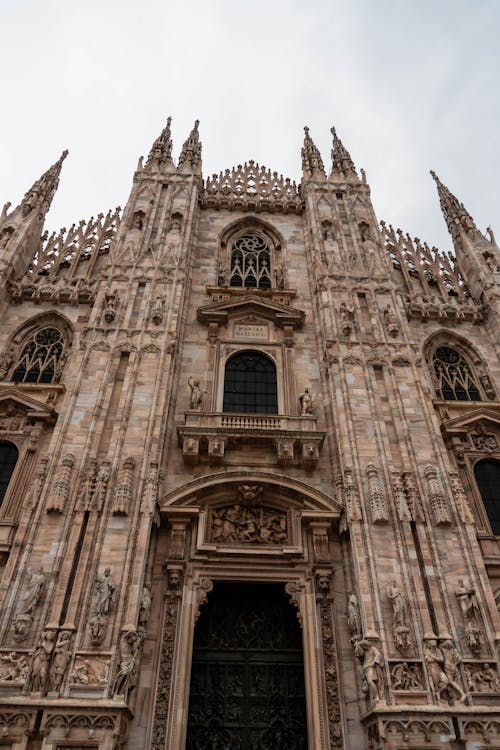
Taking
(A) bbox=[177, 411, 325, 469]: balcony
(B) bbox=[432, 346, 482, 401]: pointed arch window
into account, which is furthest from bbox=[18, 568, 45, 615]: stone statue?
(B) bbox=[432, 346, 482, 401]: pointed arch window

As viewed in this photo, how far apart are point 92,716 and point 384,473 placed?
8.04m

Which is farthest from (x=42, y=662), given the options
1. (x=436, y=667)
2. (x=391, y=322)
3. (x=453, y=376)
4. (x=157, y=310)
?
(x=453, y=376)

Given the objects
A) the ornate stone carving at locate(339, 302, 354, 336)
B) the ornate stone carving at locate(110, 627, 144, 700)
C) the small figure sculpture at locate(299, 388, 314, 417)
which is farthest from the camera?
the ornate stone carving at locate(339, 302, 354, 336)

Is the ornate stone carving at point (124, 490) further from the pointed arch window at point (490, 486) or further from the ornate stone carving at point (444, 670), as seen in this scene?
the pointed arch window at point (490, 486)

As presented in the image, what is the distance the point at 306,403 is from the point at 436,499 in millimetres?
4257

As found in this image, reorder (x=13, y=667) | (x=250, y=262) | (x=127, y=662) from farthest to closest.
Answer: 1. (x=250, y=262)
2. (x=127, y=662)
3. (x=13, y=667)

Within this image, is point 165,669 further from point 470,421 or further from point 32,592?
point 470,421

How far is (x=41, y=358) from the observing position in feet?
55.5

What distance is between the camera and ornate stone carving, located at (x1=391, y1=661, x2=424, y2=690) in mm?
10195

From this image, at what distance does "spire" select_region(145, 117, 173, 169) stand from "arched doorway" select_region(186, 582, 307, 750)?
688 inches

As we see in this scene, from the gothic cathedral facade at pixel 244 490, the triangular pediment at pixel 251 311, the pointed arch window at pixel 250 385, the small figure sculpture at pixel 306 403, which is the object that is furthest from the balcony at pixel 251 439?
the triangular pediment at pixel 251 311

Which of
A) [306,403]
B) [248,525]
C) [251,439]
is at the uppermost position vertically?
[306,403]

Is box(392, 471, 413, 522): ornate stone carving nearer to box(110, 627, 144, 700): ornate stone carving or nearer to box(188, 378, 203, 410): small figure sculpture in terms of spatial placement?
box(188, 378, 203, 410): small figure sculpture

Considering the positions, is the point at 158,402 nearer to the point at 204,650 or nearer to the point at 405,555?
the point at 204,650
